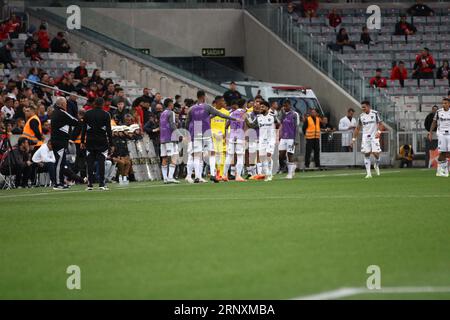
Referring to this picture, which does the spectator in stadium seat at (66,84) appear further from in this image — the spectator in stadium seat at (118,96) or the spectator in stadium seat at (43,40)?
the spectator in stadium seat at (43,40)

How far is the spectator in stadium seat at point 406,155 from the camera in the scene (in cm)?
4230

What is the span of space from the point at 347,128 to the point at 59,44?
37.4ft

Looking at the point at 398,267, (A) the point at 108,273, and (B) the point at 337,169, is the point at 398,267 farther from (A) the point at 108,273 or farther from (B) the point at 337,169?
(B) the point at 337,169

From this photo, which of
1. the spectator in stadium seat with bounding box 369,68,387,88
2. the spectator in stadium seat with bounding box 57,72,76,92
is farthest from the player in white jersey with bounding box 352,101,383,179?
the spectator in stadium seat with bounding box 369,68,387,88

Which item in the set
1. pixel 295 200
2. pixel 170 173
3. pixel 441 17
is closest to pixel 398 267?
pixel 295 200

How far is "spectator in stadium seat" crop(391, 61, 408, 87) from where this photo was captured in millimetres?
47156

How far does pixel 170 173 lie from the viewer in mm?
30859

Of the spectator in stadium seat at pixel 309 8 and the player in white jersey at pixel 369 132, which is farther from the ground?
the spectator in stadium seat at pixel 309 8

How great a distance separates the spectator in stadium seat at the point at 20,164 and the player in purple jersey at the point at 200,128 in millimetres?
4460

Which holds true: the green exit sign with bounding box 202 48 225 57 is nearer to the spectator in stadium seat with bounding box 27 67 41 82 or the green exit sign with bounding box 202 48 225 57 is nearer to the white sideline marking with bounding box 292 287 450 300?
the spectator in stadium seat with bounding box 27 67 41 82

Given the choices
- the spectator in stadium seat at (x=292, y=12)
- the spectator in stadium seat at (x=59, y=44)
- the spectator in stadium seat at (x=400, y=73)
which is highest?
the spectator in stadium seat at (x=292, y=12)

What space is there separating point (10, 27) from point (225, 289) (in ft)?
110

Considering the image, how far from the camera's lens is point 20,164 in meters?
30.5

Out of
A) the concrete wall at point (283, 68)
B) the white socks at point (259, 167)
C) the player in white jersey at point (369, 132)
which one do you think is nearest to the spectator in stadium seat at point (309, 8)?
the concrete wall at point (283, 68)
